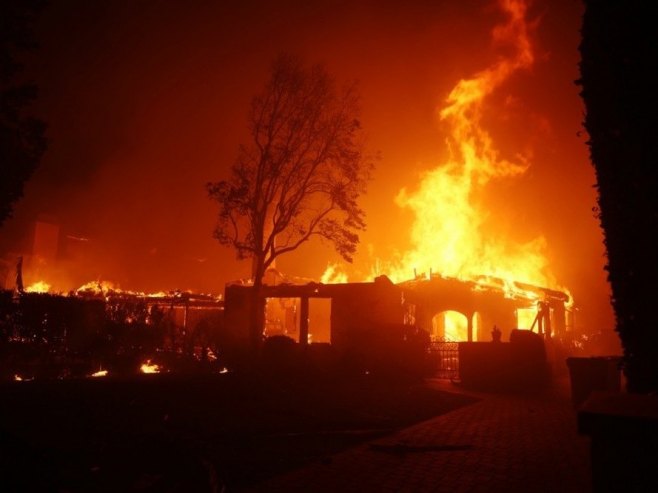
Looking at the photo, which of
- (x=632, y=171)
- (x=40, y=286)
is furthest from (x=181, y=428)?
(x=40, y=286)

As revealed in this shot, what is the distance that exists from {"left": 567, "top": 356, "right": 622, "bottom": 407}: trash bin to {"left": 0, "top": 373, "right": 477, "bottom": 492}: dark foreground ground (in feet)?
9.44

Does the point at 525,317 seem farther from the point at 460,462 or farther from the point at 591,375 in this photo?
the point at 460,462

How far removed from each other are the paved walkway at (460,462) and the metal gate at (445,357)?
33.7 feet

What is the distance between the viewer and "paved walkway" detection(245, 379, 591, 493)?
549 centimetres

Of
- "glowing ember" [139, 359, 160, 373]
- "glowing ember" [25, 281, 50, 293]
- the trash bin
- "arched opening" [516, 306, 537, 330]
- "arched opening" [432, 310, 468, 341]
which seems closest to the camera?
the trash bin

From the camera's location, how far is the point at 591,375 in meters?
11.5

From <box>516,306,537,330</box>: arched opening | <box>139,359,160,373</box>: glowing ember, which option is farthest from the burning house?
<box>139,359,160,373</box>: glowing ember

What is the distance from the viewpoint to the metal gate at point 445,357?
20.2 meters

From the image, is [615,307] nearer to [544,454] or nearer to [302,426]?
[544,454]

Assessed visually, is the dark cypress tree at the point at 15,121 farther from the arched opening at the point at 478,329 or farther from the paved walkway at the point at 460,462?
the arched opening at the point at 478,329

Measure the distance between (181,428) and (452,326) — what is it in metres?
27.7

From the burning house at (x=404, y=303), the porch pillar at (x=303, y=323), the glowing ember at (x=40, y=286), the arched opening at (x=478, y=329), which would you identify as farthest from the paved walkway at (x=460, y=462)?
the glowing ember at (x=40, y=286)

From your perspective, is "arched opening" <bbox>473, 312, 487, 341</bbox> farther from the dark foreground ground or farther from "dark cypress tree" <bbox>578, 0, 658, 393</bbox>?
"dark cypress tree" <bbox>578, 0, 658, 393</bbox>

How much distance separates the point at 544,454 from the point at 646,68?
214 inches
